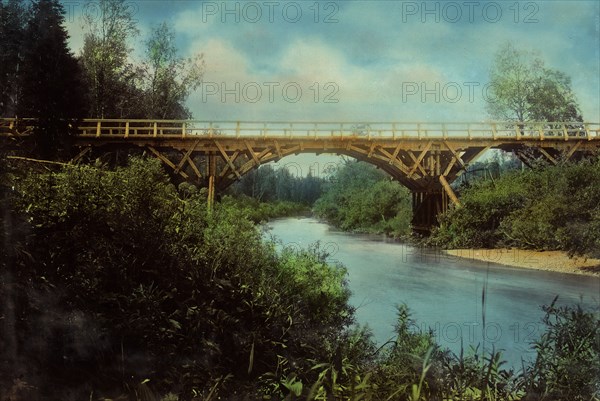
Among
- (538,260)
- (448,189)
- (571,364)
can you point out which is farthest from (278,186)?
(571,364)

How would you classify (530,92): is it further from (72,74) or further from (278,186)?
(278,186)

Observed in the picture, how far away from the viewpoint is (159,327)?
484 cm

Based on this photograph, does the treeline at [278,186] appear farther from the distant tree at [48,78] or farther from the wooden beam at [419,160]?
the distant tree at [48,78]

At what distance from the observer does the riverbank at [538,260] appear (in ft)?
46.6

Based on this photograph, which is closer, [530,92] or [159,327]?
[159,327]

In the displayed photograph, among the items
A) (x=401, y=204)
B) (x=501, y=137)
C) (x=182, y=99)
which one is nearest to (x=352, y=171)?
(x=401, y=204)

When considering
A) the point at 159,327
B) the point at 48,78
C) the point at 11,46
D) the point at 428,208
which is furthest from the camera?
the point at 428,208

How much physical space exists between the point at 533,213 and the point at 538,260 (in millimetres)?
2234

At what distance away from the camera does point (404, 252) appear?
71.5 ft

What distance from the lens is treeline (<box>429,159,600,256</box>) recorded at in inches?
562

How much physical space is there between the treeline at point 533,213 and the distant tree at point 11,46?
69.4 feet

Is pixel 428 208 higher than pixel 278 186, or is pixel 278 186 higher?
pixel 278 186

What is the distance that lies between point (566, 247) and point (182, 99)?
25.1m

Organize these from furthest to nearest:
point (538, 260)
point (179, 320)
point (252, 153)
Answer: point (252, 153) < point (538, 260) < point (179, 320)
